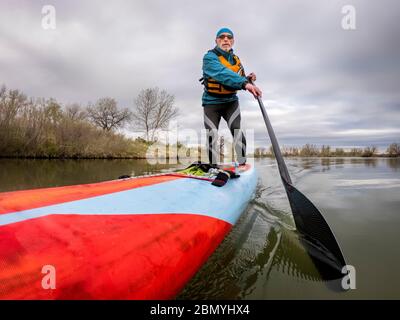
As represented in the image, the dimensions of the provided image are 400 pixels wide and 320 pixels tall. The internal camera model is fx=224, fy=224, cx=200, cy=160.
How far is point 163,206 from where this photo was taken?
132cm

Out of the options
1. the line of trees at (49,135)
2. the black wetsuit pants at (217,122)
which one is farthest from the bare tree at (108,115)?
the black wetsuit pants at (217,122)

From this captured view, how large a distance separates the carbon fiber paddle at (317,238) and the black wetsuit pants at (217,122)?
140 cm

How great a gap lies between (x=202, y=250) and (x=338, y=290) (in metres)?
0.74

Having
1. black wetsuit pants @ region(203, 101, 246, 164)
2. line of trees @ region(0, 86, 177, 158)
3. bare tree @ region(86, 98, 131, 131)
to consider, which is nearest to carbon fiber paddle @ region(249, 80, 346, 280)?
black wetsuit pants @ region(203, 101, 246, 164)

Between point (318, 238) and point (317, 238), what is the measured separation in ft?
0.06

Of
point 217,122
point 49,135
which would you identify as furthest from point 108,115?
point 217,122

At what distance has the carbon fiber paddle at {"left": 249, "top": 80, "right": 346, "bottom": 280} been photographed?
1.29 m

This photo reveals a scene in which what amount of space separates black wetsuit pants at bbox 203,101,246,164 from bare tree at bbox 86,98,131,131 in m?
29.2

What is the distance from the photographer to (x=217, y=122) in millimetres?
3318

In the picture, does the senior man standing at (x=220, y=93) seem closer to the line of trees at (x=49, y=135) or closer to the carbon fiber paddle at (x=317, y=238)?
the carbon fiber paddle at (x=317, y=238)

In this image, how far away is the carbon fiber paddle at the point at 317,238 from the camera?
129 centimetres

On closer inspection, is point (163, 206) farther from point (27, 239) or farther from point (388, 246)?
point (388, 246)
